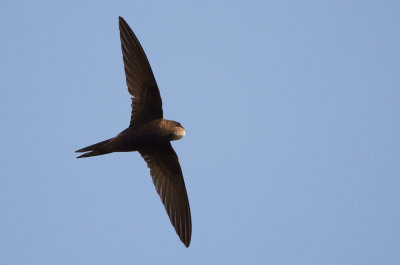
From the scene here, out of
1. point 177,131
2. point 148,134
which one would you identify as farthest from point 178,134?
point 148,134

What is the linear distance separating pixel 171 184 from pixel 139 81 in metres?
1.13

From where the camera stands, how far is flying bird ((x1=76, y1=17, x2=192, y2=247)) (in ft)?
17.2

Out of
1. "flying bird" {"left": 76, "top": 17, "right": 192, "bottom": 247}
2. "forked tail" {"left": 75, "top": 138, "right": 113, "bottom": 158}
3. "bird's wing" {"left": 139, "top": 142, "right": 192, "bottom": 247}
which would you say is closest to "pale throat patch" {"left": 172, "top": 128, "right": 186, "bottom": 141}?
"flying bird" {"left": 76, "top": 17, "right": 192, "bottom": 247}

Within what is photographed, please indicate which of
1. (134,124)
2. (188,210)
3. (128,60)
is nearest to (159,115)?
(134,124)

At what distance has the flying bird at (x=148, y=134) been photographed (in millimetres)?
5242

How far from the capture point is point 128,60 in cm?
529

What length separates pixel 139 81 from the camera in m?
5.35

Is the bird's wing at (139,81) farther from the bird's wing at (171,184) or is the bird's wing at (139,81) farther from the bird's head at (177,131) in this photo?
the bird's wing at (171,184)

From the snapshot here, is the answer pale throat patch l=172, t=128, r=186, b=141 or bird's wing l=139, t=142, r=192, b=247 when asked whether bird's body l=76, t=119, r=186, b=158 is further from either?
bird's wing l=139, t=142, r=192, b=247

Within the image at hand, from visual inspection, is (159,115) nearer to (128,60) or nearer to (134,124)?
(134,124)

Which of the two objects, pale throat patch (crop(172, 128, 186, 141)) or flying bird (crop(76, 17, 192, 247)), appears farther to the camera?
pale throat patch (crop(172, 128, 186, 141))

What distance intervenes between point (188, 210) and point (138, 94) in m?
1.27

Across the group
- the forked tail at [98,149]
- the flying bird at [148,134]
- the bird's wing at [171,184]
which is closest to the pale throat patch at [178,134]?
the flying bird at [148,134]

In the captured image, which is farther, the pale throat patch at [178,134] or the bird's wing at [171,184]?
the bird's wing at [171,184]
